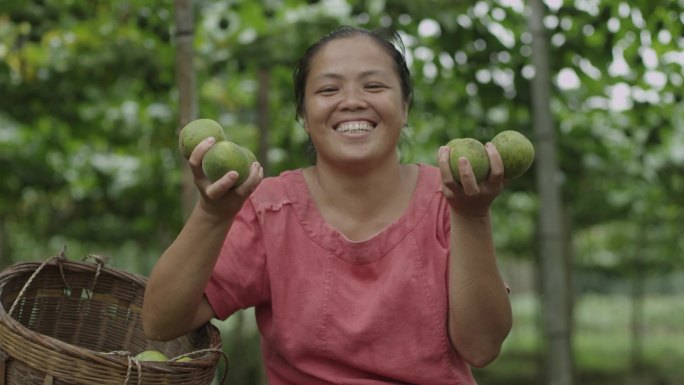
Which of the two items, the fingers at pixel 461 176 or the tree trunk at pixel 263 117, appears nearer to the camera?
the fingers at pixel 461 176

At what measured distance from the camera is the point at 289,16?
251 inches

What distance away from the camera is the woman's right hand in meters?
1.96

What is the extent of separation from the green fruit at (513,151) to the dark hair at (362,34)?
52 cm

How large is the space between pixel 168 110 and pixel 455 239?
4832 mm

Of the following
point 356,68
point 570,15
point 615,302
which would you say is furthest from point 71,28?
point 615,302

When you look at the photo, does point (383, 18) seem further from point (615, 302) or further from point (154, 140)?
point (615, 302)

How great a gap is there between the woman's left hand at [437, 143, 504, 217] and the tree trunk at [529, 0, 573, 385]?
5.17 ft

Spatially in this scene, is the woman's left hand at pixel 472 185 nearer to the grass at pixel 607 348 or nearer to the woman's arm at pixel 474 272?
the woman's arm at pixel 474 272

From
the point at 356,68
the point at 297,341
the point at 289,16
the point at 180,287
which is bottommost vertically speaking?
the point at 297,341

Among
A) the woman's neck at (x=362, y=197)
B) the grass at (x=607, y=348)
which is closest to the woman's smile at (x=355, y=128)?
the woman's neck at (x=362, y=197)

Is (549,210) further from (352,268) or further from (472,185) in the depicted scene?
(472,185)

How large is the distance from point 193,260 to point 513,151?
771 mm

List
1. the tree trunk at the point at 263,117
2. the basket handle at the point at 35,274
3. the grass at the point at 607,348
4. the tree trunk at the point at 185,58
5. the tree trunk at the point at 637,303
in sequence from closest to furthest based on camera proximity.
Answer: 1. the basket handle at the point at 35,274
2. the tree trunk at the point at 185,58
3. the tree trunk at the point at 263,117
4. the grass at the point at 607,348
5. the tree trunk at the point at 637,303

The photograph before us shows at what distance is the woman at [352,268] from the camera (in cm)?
232
